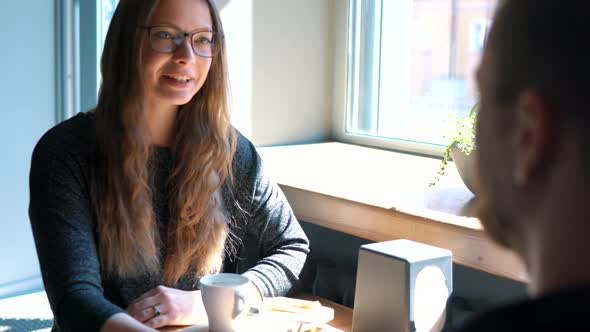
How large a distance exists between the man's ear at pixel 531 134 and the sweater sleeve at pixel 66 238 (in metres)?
0.97

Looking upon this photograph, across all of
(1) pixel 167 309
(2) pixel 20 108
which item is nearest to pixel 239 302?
(1) pixel 167 309

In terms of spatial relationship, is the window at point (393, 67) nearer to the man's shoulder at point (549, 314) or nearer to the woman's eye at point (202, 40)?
the woman's eye at point (202, 40)

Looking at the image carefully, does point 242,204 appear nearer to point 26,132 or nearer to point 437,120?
point 437,120

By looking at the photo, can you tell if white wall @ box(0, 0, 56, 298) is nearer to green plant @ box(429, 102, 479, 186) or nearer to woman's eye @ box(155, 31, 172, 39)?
woman's eye @ box(155, 31, 172, 39)

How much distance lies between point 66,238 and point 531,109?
3.66ft

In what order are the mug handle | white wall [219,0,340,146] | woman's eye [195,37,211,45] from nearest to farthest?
the mug handle, woman's eye [195,37,211,45], white wall [219,0,340,146]

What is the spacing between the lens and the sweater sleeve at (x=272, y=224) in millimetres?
1708

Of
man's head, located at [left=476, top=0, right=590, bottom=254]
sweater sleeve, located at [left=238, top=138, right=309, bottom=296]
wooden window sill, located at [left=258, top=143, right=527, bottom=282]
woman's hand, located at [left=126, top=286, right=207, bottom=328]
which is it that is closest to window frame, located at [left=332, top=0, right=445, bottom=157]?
wooden window sill, located at [left=258, top=143, right=527, bottom=282]

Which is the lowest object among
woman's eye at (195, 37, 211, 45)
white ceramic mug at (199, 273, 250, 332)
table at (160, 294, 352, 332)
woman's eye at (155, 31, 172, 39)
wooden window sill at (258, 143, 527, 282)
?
table at (160, 294, 352, 332)

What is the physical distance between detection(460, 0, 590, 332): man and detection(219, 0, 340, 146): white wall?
1888 millimetres

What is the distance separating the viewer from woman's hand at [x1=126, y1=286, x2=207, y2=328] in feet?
4.70

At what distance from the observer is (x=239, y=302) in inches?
50.1

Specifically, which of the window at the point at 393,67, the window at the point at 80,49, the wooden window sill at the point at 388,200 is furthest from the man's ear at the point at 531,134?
the window at the point at 80,49

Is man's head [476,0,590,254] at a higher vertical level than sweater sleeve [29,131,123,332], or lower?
higher
